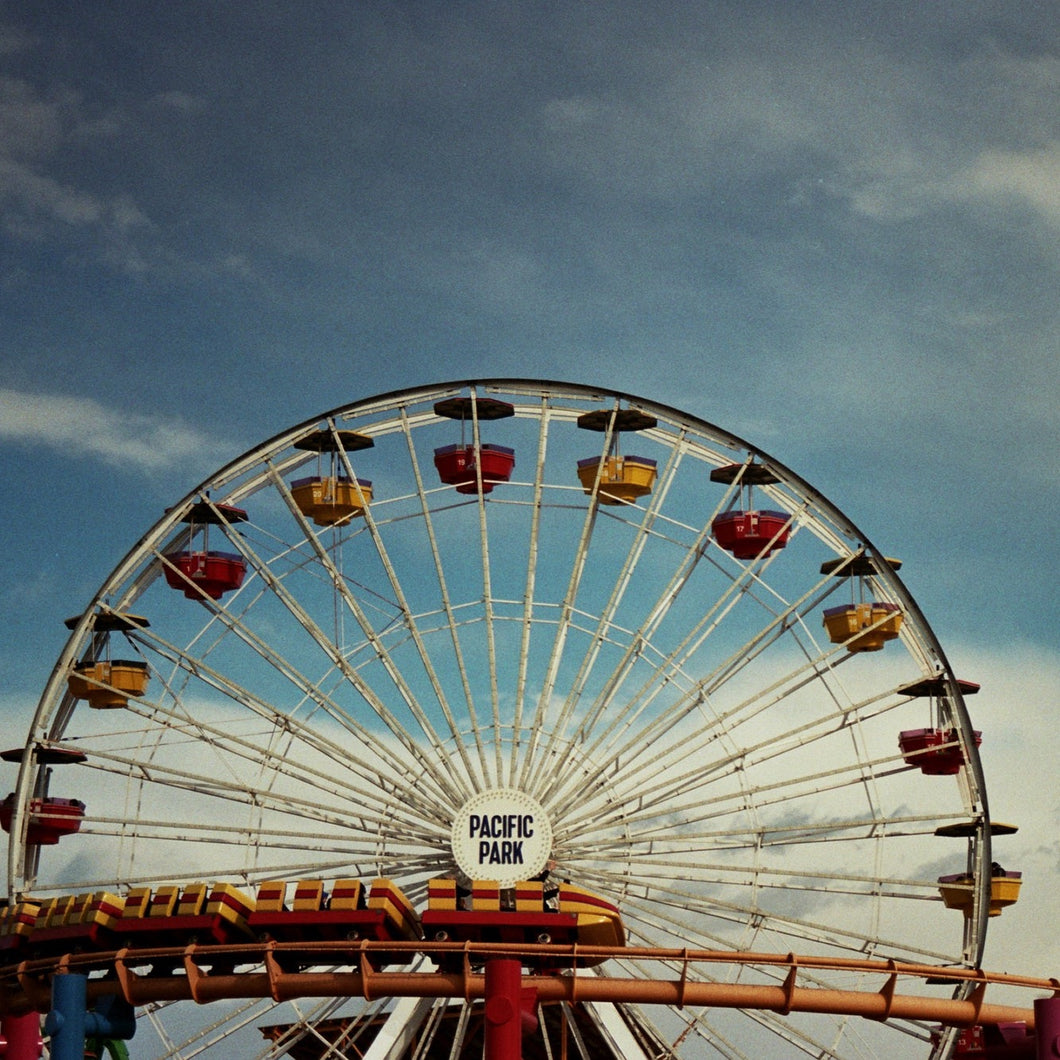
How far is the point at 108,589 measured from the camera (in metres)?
30.1

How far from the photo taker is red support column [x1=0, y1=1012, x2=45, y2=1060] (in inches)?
946

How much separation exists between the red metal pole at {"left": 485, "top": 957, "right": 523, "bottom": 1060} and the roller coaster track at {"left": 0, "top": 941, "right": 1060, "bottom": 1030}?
260 millimetres

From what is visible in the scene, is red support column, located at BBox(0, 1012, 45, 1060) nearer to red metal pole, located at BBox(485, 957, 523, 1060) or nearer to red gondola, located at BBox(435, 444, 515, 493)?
red metal pole, located at BBox(485, 957, 523, 1060)

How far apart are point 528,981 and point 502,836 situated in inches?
207

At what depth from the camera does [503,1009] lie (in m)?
21.2

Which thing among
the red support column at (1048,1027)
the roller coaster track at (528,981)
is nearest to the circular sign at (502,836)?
the roller coaster track at (528,981)

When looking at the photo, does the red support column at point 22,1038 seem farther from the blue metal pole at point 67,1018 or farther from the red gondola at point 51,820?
the red gondola at point 51,820

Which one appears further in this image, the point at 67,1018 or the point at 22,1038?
the point at 22,1038

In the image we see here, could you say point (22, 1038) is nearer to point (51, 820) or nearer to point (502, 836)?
Answer: point (51, 820)

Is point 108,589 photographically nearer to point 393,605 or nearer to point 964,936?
point 393,605

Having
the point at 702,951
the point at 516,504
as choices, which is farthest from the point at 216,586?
the point at 702,951

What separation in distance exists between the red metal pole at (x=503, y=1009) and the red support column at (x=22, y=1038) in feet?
21.7

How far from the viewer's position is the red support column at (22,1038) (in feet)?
78.8

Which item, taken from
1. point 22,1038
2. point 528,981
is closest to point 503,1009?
point 528,981
